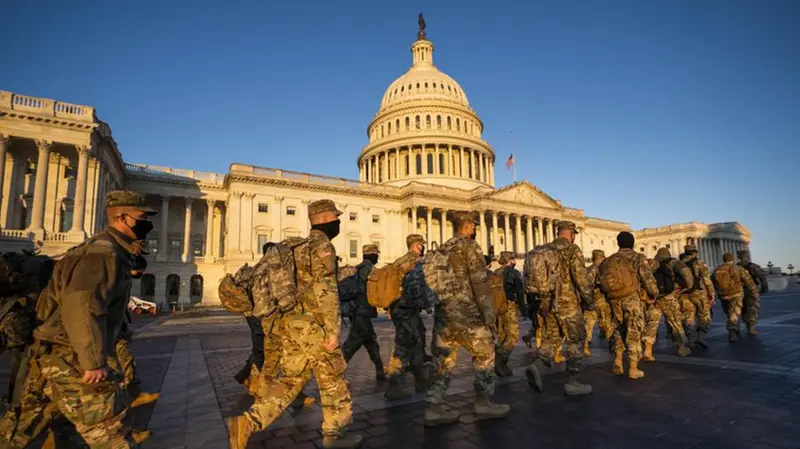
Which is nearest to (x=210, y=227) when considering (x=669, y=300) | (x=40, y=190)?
(x=40, y=190)

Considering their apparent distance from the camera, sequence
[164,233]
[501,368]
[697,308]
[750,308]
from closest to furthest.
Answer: [501,368] → [697,308] → [750,308] → [164,233]

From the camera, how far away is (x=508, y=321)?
7.92m

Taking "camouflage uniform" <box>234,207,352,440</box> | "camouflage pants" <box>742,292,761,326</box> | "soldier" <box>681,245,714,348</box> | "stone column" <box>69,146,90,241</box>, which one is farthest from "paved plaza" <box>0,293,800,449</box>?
"stone column" <box>69,146,90,241</box>

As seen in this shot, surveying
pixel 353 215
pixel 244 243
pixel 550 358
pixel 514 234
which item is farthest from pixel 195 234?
pixel 550 358

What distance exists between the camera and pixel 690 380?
250 inches

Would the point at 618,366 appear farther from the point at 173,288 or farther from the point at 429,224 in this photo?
the point at 173,288

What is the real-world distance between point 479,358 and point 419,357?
193 centimetres

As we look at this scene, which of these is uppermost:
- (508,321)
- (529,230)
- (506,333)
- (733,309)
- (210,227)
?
(529,230)

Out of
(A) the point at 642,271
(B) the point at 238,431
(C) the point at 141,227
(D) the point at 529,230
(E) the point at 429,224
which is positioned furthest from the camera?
(D) the point at 529,230

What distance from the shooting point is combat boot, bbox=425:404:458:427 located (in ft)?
14.9

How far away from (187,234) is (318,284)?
42733 millimetres

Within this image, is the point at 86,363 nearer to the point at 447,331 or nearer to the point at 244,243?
the point at 447,331

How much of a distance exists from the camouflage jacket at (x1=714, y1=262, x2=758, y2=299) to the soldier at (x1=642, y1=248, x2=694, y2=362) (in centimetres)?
249

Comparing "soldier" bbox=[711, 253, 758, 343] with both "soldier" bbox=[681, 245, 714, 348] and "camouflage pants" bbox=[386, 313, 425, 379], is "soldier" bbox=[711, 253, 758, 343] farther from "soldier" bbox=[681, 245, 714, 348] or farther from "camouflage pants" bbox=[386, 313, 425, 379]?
"camouflage pants" bbox=[386, 313, 425, 379]
